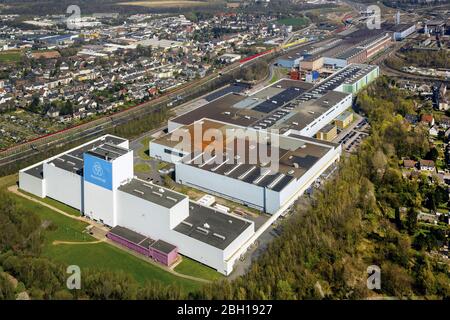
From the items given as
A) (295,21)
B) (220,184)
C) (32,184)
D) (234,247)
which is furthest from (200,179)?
(295,21)

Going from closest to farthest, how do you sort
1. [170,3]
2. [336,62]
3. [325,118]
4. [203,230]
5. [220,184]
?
[203,230] < [220,184] < [325,118] < [336,62] < [170,3]

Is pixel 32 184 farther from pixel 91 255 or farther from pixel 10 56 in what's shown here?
pixel 10 56

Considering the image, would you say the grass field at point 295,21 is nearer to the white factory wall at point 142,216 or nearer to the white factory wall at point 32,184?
the white factory wall at point 32,184

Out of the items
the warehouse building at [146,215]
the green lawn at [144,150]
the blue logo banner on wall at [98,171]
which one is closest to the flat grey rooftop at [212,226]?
the warehouse building at [146,215]

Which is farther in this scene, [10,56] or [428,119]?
[10,56]

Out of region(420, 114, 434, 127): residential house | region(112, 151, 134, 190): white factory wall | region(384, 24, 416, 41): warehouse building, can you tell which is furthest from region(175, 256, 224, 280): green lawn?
region(384, 24, 416, 41): warehouse building

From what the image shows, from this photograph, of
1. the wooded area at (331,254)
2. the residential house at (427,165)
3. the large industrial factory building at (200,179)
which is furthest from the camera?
the residential house at (427,165)

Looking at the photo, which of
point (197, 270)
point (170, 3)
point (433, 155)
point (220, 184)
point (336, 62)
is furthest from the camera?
point (170, 3)
